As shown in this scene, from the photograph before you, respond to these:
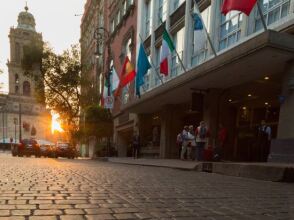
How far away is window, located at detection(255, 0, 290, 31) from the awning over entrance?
1919 mm

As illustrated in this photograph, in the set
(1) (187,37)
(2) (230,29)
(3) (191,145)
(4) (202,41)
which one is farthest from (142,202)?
(1) (187,37)

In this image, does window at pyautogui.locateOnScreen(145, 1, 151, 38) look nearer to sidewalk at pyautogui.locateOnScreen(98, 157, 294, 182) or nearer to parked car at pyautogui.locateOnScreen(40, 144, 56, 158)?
parked car at pyautogui.locateOnScreen(40, 144, 56, 158)

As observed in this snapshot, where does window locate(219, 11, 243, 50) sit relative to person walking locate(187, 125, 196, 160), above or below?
Answer: above

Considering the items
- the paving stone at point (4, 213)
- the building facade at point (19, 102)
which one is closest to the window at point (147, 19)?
the paving stone at point (4, 213)

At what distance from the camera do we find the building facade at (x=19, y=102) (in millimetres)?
88312

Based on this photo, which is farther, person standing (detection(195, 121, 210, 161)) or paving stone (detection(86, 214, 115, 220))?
person standing (detection(195, 121, 210, 161))

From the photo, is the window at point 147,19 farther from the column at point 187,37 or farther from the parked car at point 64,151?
the parked car at point 64,151

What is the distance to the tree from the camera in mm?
35750

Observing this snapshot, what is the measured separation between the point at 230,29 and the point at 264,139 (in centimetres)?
503

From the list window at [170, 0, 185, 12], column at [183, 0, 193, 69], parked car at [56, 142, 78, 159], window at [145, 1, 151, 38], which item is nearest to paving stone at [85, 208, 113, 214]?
column at [183, 0, 193, 69]

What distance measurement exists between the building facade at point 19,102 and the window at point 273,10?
261 feet

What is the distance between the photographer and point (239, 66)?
11508 millimetres

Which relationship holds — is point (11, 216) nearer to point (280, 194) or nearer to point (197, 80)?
point (280, 194)

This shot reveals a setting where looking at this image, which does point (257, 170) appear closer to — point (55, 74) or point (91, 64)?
point (55, 74)
